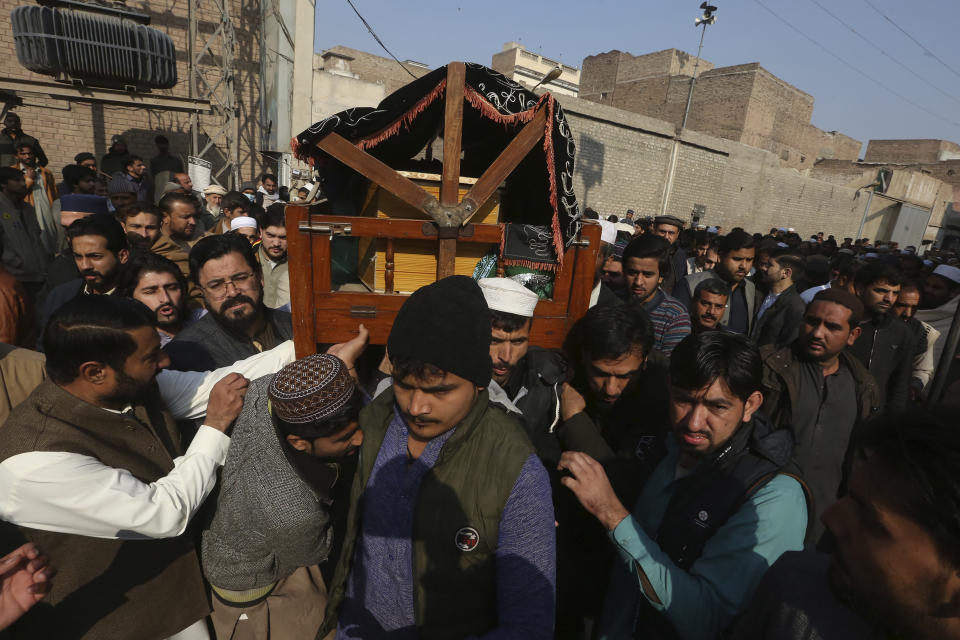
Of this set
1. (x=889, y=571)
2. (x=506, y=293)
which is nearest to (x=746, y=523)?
(x=889, y=571)

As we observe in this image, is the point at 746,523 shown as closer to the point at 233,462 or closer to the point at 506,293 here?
the point at 506,293

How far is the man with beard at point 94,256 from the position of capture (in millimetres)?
→ 3176

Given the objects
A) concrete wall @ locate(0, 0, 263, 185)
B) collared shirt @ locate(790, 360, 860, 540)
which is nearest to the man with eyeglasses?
collared shirt @ locate(790, 360, 860, 540)

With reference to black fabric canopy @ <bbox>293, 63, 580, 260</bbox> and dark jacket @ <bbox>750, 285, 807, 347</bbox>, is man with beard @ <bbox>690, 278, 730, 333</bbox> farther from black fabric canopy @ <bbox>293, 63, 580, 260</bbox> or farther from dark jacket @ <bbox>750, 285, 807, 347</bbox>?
black fabric canopy @ <bbox>293, 63, 580, 260</bbox>

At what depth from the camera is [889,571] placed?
2.83 feet

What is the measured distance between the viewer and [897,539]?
0.84m

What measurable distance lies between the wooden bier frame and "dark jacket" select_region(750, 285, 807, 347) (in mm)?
3476

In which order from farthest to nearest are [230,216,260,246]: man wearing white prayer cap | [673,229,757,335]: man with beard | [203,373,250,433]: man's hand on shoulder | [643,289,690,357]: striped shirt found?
1. [230,216,260,246]: man wearing white prayer cap
2. [673,229,757,335]: man with beard
3. [643,289,690,357]: striped shirt
4. [203,373,250,433]: man's hand on shoulder

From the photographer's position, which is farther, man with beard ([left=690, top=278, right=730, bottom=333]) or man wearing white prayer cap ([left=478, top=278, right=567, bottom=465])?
man with beard ([left=690, top=278, right=730, bottom=333])

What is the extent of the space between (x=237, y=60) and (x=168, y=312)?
1291 cm

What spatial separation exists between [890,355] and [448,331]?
13.5 ft

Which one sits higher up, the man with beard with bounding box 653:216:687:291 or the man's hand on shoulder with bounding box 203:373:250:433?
the man with beard with bounding box 653:216:687:291

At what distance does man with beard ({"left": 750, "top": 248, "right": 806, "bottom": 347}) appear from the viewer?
445cm

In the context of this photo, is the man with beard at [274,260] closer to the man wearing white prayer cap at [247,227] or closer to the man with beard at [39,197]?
the man wearing white prayer cap at [247,227]
